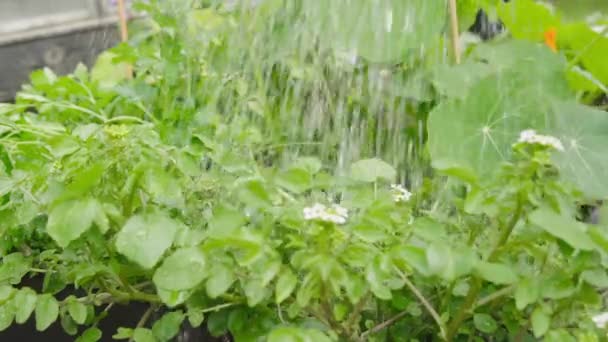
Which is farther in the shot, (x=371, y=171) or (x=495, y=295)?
(x=371, y=171)

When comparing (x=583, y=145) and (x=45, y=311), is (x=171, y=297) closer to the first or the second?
(x=45, y=311)

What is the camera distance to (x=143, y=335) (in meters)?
0.81

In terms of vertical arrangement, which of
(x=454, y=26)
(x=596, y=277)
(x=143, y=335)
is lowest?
(x=143, y=335)

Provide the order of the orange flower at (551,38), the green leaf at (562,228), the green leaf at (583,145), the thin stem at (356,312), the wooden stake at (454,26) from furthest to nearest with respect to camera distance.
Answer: the orange flower at (551,38)
the wooden stake at (454,26)
the green leaf at (583,145)
the thin stem at (356,312)
the green leaf at (562,228)

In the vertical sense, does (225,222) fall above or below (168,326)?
above

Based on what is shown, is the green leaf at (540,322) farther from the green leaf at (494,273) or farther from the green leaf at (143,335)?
the green leaf at (143,335)

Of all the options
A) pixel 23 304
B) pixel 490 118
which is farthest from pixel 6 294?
pixel 490 118

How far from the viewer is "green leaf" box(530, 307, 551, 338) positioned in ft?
2.21

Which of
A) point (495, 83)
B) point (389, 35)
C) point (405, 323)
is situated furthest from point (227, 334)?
point (389, 35)

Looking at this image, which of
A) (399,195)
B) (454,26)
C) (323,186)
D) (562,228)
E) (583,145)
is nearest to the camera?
(562,228)

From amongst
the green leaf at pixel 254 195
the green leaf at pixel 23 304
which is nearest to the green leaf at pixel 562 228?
the green leaf at pixel 254 195

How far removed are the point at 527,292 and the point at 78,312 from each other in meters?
0.42

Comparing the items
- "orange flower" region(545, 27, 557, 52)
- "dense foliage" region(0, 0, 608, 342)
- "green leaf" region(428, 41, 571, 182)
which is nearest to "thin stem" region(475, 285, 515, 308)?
"dense foliage" region(0, 0, 608, 342)

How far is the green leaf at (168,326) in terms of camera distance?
0.80 m
